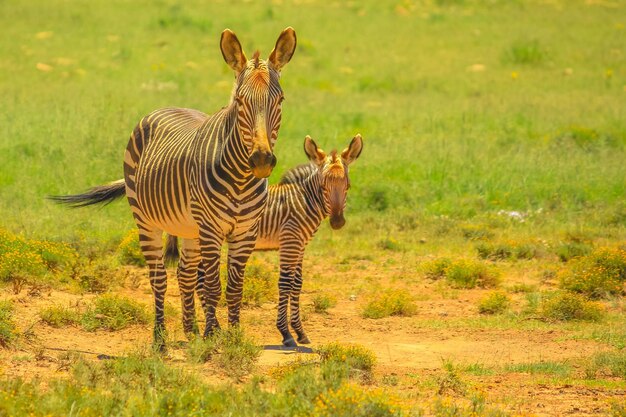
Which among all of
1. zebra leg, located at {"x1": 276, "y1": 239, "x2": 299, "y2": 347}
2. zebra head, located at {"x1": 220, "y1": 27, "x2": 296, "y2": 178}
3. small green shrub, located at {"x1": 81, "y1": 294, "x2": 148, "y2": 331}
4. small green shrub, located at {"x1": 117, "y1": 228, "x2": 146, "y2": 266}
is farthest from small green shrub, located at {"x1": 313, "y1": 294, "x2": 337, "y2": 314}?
zebra head, located at {"x1": 220, "y1": 27, "x2": 296, "y2": 178}

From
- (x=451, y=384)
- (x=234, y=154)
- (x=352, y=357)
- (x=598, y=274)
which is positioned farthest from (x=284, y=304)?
(x=598, y=274)

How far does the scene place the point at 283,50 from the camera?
28.1 ft

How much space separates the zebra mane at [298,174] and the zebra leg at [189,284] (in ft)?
5.42

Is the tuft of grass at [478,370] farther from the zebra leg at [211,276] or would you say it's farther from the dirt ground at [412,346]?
the zebra leg at [211,276]

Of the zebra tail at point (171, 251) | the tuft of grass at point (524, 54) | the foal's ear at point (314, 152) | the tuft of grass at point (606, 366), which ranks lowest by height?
the tuft of grass at point (606, 366)

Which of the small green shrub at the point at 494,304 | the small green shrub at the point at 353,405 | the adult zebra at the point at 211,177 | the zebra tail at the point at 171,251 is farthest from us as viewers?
the small green shrub at the point at 494,304

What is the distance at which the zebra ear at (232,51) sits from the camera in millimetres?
8336

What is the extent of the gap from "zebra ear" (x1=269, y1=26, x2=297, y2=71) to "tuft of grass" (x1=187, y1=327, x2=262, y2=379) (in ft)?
7.35

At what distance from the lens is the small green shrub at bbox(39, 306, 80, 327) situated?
9594 millimetres

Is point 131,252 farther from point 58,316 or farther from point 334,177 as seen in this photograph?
point 334,177

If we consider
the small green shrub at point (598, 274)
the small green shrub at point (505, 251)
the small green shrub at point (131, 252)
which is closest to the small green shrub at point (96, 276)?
the small green shrub at point (131, 252)

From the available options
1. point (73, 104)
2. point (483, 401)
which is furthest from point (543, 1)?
point (483, 401)

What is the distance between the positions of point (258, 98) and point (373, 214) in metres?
7.79

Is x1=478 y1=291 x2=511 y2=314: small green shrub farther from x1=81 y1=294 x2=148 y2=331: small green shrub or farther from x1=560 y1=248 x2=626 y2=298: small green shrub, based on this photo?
x1=81 y1=294 x2=148 y2=331: small green shrub
